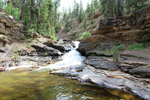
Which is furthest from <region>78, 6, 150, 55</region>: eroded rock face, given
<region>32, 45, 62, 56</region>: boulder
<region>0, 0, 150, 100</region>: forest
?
<region>32, 45, 62, 56</region>: boulder

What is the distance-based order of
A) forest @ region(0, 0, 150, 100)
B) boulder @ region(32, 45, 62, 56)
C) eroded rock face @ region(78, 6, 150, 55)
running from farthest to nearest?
1. boulder @ region(32, 45, 62, 56)
2. eroded rock face @ region(78, 6, 150, 55)
3. forest @ region(0, 0, 150, 100)

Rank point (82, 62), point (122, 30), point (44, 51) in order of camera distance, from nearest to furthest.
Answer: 1. point (82, 62)
2. point (122, 30)
3. point (44, 51)

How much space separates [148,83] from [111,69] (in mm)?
2870

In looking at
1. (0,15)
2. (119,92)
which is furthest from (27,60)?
(119,92)

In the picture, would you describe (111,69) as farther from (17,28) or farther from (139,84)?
(17,28)

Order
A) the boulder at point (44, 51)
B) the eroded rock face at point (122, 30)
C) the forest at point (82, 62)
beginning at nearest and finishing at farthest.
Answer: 1. the forest at point (82, 62)
2. the eroded rock face at point (122, 30)
3. the boulder at point (44, 51)

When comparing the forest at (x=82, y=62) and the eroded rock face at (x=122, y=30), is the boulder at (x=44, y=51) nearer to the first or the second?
the forest at (x=82, y=62)

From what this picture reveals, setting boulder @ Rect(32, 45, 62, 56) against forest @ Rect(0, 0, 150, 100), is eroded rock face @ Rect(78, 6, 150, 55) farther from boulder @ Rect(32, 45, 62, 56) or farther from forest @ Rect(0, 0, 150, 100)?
boulder @ Rect(32, 45, 62, 56)

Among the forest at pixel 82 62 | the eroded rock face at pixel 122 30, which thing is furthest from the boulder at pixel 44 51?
the eroded rock face at pixel 122 30

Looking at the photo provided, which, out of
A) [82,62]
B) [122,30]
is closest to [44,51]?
[82,62]

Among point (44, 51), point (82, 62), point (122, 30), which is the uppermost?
point (122, 30)

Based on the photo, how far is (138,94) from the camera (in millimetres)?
4441

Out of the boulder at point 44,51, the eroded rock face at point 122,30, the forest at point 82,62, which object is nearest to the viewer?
the forest at point 82,62

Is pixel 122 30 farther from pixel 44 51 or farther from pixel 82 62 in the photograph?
pixel 44 51
